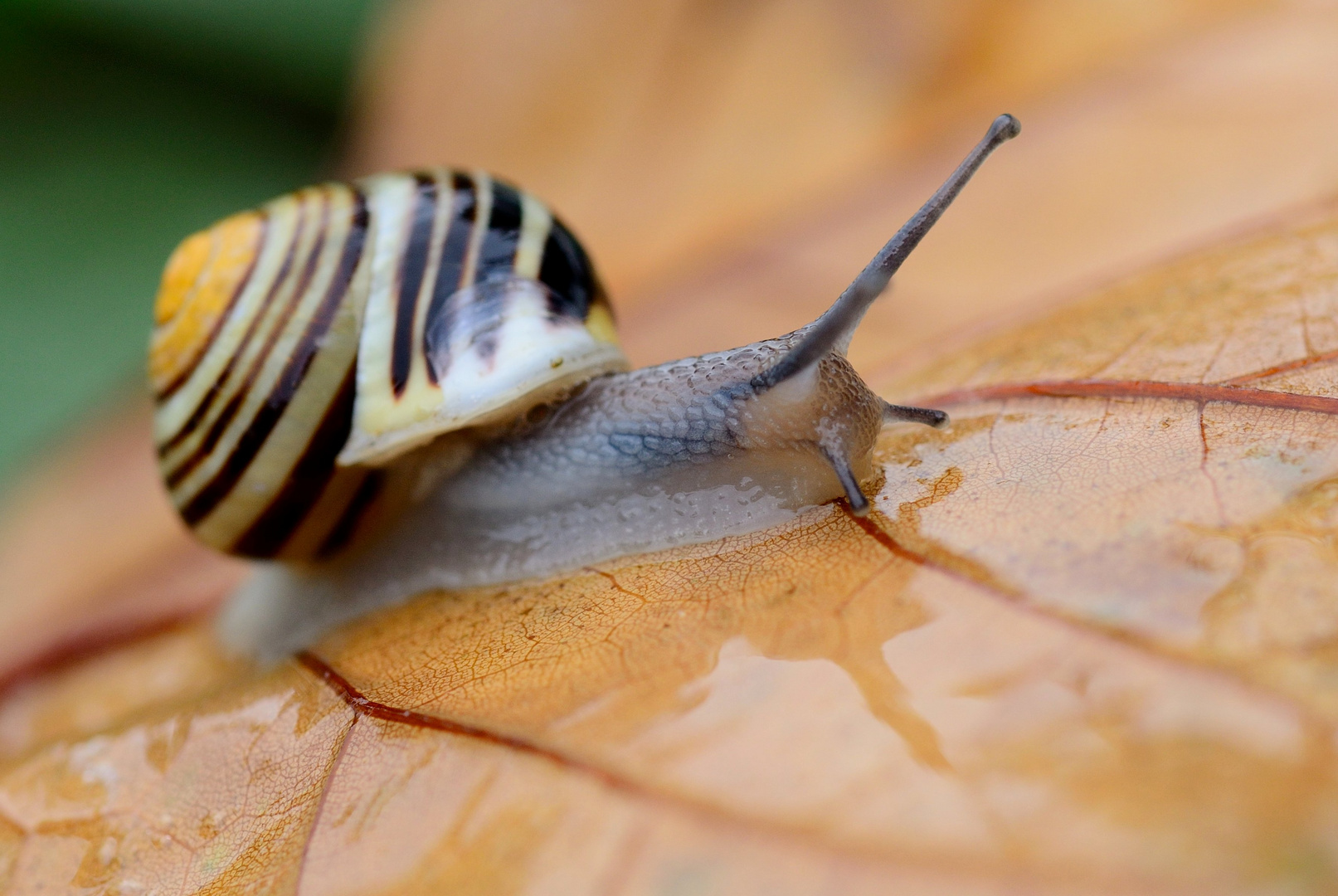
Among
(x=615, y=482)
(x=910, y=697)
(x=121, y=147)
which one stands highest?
(x=121, y=147)

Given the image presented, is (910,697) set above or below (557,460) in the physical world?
below

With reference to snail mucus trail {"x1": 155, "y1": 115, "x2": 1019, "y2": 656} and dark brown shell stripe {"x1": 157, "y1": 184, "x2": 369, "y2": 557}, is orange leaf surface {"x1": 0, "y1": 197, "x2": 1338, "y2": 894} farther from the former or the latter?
dark brown shell stripe {"x1": 157, "y1": 184, "x2": 369, "y2": 557}

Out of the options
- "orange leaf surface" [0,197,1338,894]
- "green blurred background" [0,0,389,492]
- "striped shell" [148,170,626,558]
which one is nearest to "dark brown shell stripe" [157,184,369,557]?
"striped shell" [148,170,626,558]

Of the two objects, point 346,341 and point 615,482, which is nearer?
point 615,482

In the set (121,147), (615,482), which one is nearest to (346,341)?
(615,482)

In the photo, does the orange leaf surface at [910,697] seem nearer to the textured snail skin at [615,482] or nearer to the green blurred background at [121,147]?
the textured snail skin at [615,482]

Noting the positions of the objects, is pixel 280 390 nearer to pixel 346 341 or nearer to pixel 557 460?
pixel 346 341

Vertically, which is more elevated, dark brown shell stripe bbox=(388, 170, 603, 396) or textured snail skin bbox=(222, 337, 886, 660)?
dark brown shell stripe bbox=(388, 170, 603, 396)
